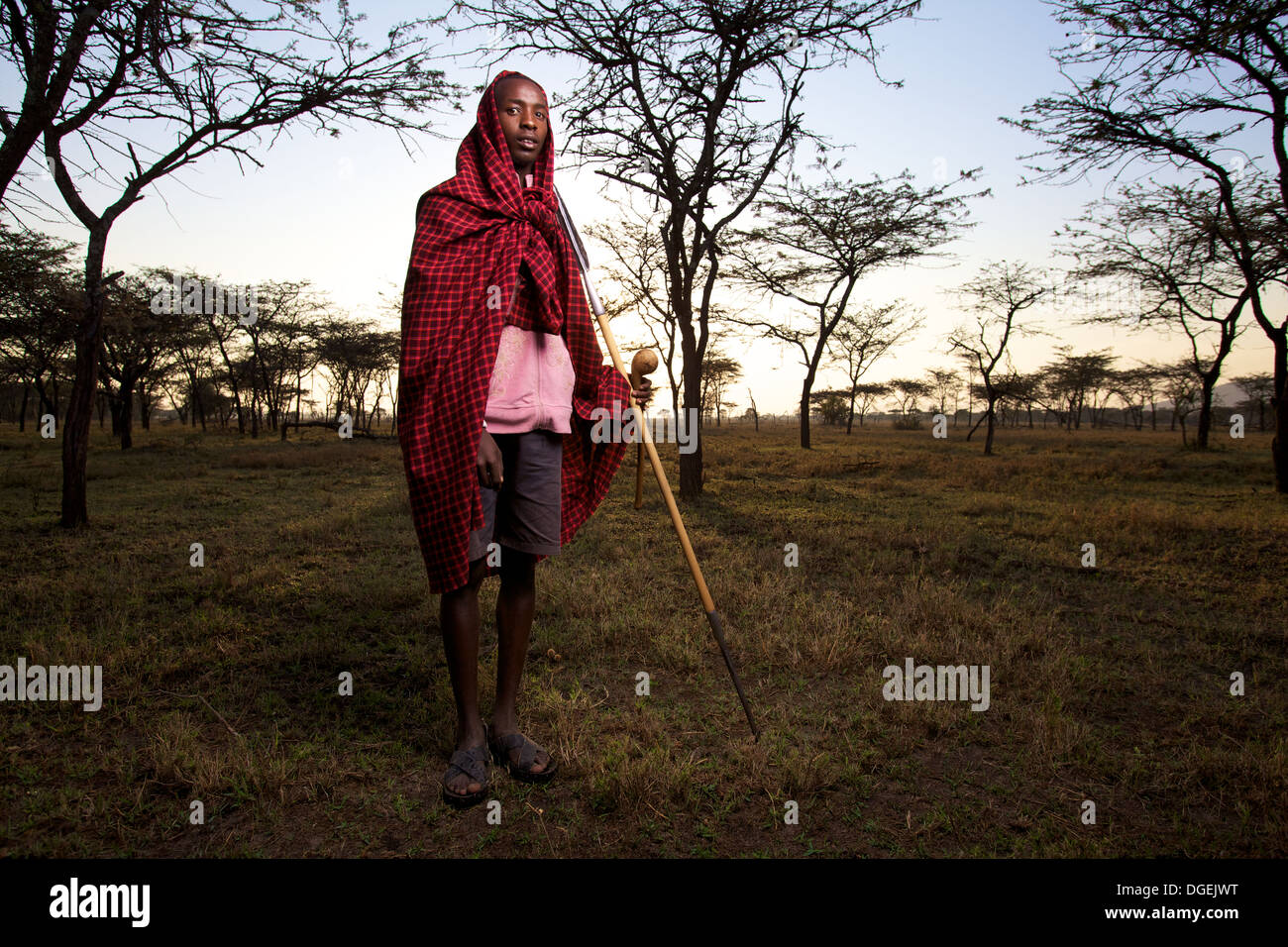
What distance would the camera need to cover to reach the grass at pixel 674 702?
2.03m

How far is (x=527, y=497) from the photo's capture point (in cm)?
232

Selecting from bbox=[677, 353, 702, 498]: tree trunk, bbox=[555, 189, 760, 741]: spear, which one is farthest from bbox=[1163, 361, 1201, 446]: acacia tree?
bbox=[555, 189, 760, 741]: spear

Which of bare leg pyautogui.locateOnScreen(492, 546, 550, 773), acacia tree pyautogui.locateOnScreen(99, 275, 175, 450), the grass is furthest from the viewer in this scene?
acacia tree pyautogui.locateOnScreen(99, 275, 175, 450)

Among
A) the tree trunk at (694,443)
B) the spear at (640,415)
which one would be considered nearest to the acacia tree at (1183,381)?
the tree trunk at (694,443)

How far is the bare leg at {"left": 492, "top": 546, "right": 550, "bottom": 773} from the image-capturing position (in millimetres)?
2371

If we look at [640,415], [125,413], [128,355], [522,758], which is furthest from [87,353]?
[128,355]

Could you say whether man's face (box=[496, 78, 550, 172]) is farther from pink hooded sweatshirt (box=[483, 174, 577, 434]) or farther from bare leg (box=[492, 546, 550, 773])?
bare leg (box=[492, 546, 550, 773])

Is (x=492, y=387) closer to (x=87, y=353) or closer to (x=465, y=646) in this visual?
(x=465, y=646)

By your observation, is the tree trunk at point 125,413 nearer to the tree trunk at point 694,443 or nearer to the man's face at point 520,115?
the tree trunk at point 694,443

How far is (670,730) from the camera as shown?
2.68m

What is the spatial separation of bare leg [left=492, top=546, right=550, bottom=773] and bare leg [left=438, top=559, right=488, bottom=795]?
0.41ft
